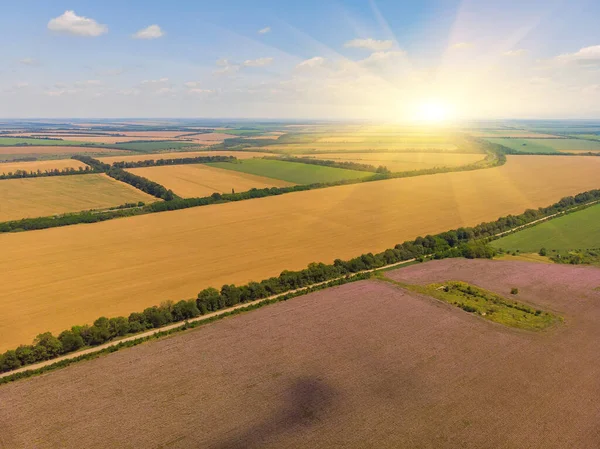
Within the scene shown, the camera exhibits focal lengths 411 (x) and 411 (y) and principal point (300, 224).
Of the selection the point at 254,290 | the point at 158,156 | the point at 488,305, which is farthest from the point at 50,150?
the point at 488,305

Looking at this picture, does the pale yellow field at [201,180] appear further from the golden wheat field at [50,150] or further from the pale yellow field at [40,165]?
the golden wheat field at [50,150]

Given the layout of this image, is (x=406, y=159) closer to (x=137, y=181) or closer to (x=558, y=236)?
(x=558, y=236)

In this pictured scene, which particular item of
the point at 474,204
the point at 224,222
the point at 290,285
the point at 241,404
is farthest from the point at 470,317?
the point at 474,204

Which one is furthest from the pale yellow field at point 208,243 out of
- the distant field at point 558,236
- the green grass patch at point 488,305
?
the green grass patch at point 488,305

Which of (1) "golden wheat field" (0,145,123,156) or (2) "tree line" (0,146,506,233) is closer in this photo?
(2) "tree line" (0,146,506,233)

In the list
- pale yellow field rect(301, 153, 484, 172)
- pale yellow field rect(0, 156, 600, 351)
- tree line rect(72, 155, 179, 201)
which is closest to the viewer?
pale yellow field rect(0, 156, 600, 351)

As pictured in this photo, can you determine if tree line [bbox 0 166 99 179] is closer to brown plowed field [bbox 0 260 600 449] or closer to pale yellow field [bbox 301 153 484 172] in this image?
pale yellow field [bbox 301 153 484 172]

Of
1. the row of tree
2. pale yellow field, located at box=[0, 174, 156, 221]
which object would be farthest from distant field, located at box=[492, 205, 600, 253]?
the row of tree
